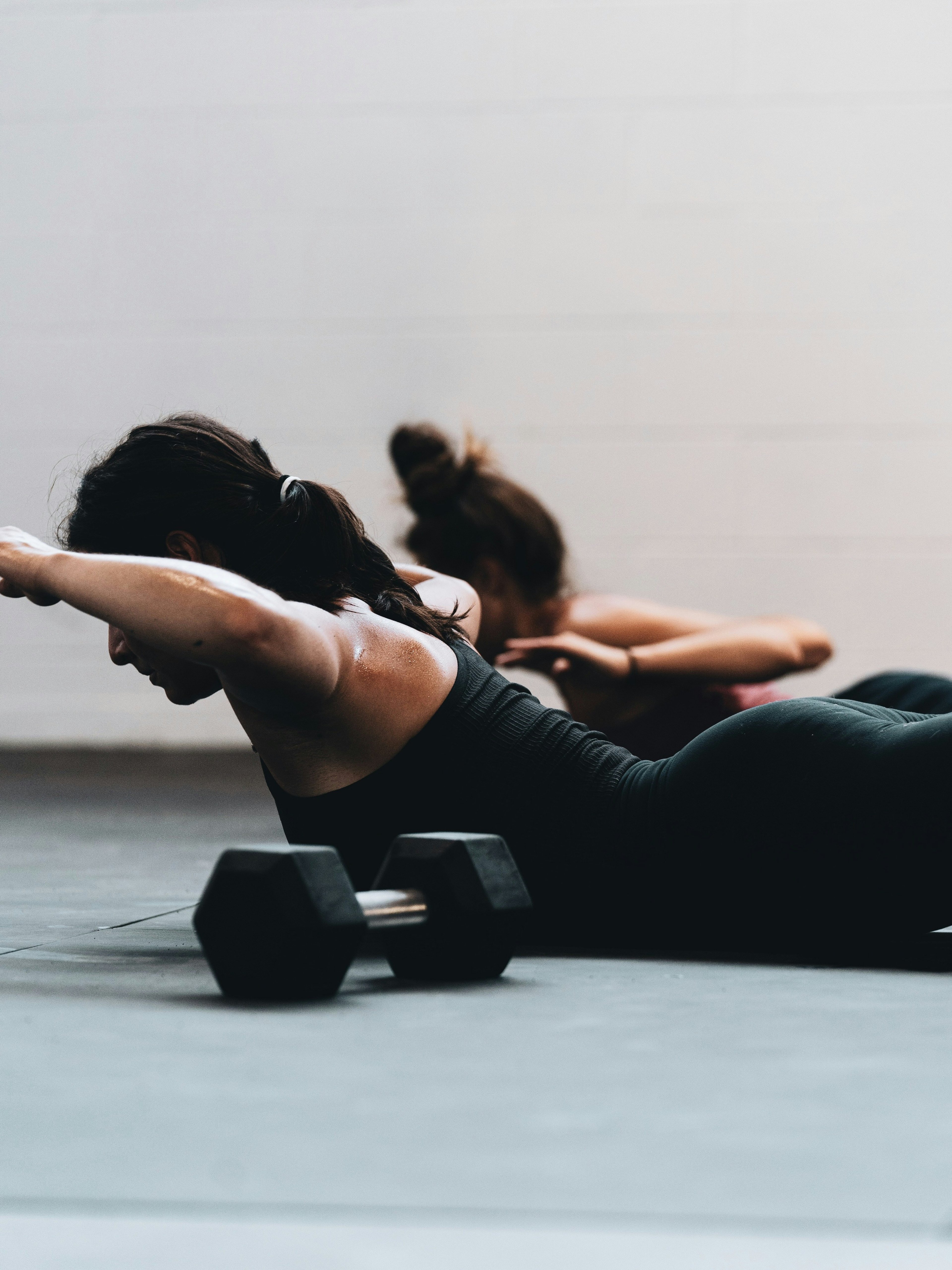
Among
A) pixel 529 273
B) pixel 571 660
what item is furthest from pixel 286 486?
pixel 529 273

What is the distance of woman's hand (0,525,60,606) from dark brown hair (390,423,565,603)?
A: 54.8 inches

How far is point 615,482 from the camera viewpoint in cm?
494

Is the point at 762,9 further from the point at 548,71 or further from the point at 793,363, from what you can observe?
the point at 793,363

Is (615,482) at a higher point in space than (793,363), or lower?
lower

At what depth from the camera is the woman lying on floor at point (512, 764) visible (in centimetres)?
145

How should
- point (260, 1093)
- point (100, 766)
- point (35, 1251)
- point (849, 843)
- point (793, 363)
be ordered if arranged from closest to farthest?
point (35, 1251) < point (260, 1093) < point (849, 843) < point (100, 766) < point (793, 363)

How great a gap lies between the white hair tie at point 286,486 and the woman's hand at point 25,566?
0.79ft

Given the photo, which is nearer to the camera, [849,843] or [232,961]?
[232,961]

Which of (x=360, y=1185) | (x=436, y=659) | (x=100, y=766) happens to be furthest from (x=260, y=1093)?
(x=100, y=766)

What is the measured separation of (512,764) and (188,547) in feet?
1.30

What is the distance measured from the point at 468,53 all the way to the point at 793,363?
1499mm

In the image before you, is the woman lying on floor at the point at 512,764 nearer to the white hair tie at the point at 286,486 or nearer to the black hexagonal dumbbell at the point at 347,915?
the white hair tie at the point at 286,486

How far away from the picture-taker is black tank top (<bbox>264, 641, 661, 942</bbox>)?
5.00 ft

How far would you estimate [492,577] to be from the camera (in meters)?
2.75
